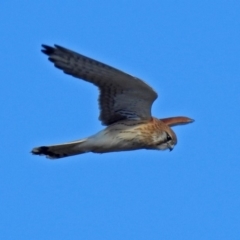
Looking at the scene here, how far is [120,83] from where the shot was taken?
36.9 feet

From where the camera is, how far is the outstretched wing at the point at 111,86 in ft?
34.8

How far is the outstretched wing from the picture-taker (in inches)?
418

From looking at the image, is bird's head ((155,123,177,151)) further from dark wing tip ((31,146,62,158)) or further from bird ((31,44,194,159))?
dark wing tip ((31,146,62,158))

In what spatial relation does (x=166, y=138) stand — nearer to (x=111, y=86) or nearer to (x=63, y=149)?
(x=111, y=86)

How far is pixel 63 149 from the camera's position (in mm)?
11836

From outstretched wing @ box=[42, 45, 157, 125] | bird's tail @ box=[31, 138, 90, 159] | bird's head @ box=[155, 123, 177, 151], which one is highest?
outstretched wing @ box=[42, 45, 157, 125]

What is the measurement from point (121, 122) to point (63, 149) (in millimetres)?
886

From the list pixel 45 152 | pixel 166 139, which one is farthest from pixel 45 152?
pixel 166 139


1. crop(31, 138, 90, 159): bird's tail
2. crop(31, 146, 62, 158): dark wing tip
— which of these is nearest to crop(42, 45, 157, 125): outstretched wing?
crop(31, 138, 90, 159): bird's tail

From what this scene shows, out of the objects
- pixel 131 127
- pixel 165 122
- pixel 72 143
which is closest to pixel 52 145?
pixel 72 143

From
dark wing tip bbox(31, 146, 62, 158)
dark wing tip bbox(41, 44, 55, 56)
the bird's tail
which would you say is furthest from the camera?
dark wing tip bbox(31, 146, 62, 158)

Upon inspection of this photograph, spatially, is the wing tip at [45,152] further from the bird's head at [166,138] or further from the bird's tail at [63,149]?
the bird's head at [166,138]

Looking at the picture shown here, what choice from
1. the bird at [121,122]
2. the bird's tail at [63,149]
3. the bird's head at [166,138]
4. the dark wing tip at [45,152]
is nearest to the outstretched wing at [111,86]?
the bird at [121,122]

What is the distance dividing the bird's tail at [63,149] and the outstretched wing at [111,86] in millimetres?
526
